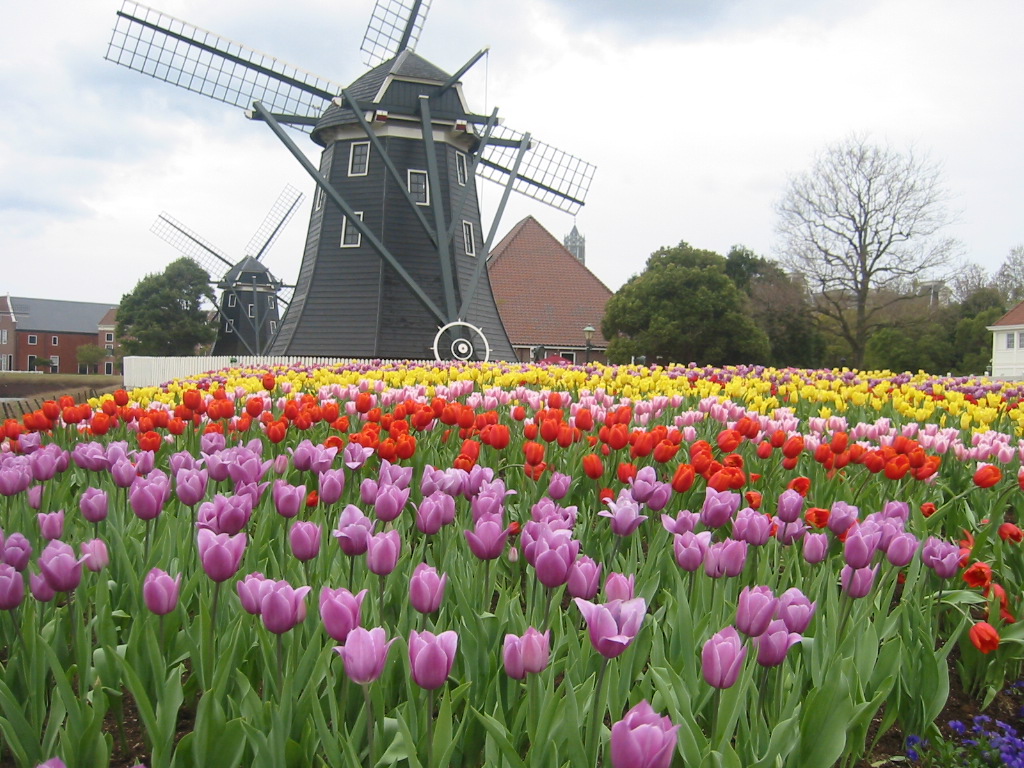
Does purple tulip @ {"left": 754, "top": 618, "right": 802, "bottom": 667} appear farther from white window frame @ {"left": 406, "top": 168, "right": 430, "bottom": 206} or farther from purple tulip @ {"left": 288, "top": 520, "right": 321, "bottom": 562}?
white window frame @ {"left": 406, "top": 168, "right": 430, "bottom": 206}

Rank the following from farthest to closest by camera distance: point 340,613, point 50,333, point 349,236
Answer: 1. point 50,333
2. point 349,236
3. point 340,613

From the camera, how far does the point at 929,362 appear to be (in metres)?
42.4

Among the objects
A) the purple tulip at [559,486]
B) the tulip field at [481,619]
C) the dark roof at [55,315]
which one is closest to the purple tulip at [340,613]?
the tulip field at [481,619]

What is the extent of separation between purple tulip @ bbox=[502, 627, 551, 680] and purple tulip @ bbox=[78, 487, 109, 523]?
1.51 meters

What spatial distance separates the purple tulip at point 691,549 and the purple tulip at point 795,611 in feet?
1.22

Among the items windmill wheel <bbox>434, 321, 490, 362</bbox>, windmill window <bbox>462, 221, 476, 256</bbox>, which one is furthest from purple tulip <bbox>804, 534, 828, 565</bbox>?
windmill window <bbox>462, 221, 476, 256</bbox>

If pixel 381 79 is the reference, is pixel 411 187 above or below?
below

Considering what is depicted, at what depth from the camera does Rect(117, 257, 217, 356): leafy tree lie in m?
59.2

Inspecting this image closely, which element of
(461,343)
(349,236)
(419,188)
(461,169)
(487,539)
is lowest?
(487,539)

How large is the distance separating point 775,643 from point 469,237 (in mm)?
22827

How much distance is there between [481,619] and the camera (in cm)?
214

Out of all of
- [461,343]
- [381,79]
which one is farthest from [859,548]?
[381,79]

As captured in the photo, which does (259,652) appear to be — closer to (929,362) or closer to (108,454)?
(108,454)

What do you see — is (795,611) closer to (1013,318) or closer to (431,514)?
(431,514)
